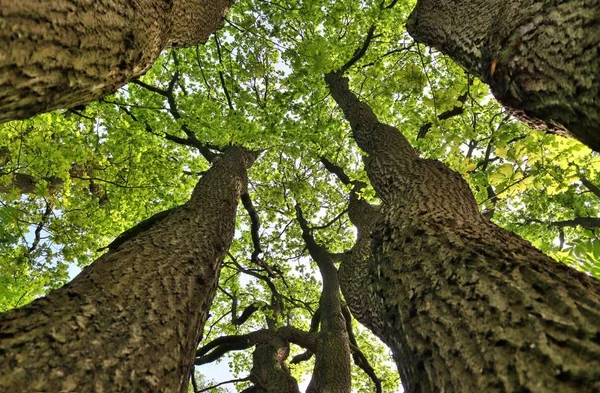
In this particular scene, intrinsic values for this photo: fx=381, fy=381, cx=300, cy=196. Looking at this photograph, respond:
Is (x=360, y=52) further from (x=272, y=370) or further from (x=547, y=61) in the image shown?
(x=547, y=61)

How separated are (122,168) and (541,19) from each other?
7627 mm

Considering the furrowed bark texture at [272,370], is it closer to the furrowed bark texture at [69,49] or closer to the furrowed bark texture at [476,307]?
the furrowed bark texture at [476,307]

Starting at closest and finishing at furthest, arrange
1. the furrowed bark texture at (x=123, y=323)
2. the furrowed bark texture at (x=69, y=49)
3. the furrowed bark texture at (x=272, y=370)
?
the furrowed bark texture at (x=69, y=49)
the furrowed bark texture at (x=123, y=323)
the furrowed bark texture at (x=272, y=370)

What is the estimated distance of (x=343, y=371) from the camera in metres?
6.23

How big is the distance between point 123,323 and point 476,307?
1.86 meters

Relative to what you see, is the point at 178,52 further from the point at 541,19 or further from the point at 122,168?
the point at 541,19

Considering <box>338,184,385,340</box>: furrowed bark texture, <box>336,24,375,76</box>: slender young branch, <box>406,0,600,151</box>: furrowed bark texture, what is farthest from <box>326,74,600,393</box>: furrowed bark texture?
<box>336,24,375,76</box>: slender young branch

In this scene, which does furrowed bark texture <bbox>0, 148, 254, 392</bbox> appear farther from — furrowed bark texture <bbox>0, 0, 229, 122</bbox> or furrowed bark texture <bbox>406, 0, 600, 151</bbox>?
furrowed bark texture <bbox>406, 0, 600, 151</bbox>

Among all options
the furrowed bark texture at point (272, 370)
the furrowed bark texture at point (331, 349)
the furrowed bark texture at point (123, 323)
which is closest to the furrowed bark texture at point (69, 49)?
the furrowed bark texture at point (123, 323)

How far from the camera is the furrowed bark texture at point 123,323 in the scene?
1.71 meters

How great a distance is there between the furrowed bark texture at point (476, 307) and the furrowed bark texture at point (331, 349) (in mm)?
3904

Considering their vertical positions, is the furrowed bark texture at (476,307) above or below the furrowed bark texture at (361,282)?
below

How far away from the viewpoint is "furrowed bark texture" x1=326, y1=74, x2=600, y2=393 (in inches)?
50.7

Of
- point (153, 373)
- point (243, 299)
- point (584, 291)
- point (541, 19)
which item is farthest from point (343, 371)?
point (243, 299)
